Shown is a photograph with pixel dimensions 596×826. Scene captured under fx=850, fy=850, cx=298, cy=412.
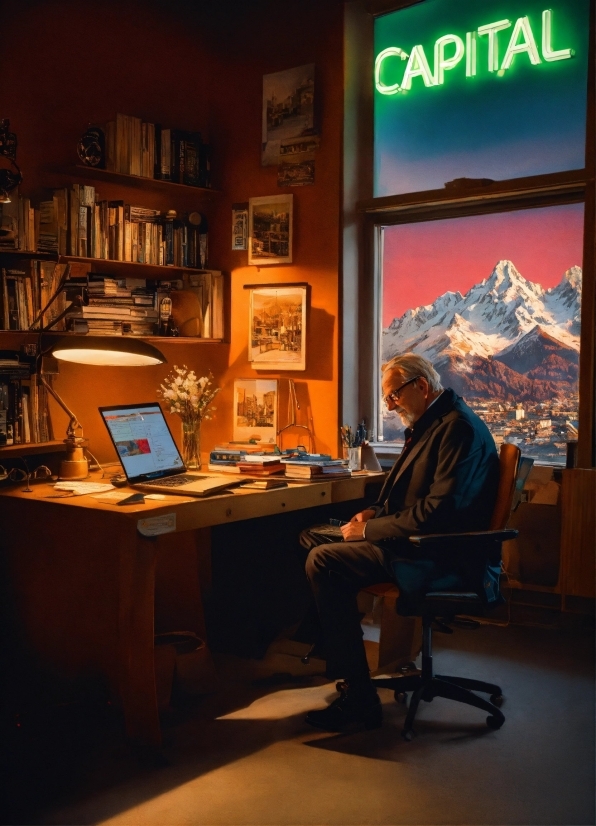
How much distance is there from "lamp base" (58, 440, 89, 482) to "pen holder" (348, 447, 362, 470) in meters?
1.21

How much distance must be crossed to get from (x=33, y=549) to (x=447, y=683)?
165 centimetres

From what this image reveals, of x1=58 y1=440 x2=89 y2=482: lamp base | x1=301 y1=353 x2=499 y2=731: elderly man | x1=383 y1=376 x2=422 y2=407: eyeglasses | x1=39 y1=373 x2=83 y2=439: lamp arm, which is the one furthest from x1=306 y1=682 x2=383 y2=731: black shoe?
x1=39 y1=373 x2=83 y2=439: lamp arm

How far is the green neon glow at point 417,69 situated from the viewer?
14.0 feet

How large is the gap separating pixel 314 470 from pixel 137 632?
1117 millimetres

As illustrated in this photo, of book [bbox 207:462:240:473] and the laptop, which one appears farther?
book [bbox 207:462:240:473]

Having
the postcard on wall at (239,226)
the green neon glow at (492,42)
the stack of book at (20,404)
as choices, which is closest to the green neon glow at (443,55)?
the green neon glow at (492,42)

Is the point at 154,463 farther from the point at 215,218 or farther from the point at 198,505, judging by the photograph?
the point at 215,218

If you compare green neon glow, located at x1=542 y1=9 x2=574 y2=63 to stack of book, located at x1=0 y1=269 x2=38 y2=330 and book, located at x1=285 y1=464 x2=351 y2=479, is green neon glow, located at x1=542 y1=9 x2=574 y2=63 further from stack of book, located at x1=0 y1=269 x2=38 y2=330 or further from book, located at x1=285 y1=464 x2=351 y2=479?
stack of book, located at x1=0 y1=269 x2=38 y2=330

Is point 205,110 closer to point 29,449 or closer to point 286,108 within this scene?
point 286,108

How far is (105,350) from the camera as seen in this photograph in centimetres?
347

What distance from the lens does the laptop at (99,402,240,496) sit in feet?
10.9

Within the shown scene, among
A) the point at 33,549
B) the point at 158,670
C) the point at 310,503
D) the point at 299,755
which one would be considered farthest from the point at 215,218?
the point at 299,755

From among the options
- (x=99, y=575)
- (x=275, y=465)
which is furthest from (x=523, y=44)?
(x=99, y=575)

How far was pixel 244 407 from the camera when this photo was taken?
4.57m
